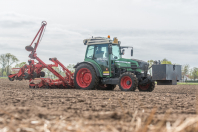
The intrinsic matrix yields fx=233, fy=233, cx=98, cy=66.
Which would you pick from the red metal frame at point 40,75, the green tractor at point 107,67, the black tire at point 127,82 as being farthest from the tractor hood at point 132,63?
the red metal frame at point 40,75

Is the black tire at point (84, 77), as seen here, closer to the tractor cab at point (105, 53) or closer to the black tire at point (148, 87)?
the tractor cab at point (105, 53)

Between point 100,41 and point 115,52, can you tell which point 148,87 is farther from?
point 100,41

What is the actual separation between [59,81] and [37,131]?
967 centimetres

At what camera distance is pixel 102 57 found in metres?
11.1

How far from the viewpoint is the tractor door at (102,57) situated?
35.9 feet

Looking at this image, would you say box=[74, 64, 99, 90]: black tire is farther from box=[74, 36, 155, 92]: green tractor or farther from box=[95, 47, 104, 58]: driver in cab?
box=[95, 47, 104, 58]: driver in cab

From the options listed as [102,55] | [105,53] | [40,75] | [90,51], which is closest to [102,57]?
[102,55]

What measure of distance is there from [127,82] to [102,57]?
6.15 ft

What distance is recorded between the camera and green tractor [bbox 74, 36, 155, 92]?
10.8 m

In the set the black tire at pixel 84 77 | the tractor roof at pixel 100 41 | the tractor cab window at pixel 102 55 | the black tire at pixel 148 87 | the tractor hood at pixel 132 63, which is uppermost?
the tractor roof at pixel 100 41

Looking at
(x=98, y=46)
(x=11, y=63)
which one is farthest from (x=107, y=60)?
(x=11, y=63)

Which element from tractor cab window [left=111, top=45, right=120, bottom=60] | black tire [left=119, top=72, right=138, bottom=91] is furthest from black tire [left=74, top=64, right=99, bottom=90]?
black tire [left=119, top=72, right=138, bottom=91]

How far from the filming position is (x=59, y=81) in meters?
12.2

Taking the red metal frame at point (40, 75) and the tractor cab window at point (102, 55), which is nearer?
the tractor cab window at point (102, 55)
